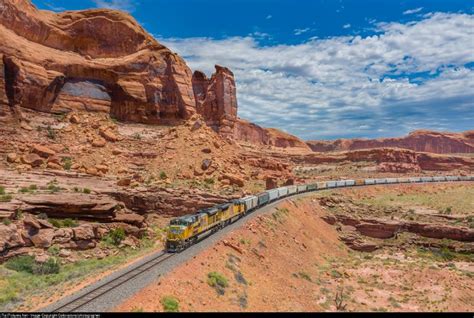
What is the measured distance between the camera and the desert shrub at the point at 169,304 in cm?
1789

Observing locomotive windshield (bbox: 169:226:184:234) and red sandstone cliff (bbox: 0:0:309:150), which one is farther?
red sandstone cliff (bbox: 0:0:309:150)

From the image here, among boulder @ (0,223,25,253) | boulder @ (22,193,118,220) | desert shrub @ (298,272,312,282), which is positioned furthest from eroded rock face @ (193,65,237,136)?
boulder @ (0,223,25,253)

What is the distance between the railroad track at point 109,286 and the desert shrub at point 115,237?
726 cm

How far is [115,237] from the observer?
32.4m

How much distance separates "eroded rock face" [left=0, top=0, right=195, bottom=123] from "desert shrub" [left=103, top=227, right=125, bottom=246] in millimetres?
27356

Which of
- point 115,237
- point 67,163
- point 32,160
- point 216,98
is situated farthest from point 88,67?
point 115,237

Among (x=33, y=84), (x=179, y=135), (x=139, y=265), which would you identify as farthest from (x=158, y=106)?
(x=139, y=265)

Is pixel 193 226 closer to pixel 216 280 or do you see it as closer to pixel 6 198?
pixel 216 280

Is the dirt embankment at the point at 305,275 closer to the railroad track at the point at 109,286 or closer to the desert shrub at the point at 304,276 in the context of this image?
the desert shrub at the point at 304,276

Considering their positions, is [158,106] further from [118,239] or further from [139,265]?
[139,265]

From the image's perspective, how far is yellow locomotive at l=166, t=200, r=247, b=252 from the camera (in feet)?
88.9

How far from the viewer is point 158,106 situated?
64.2 meters

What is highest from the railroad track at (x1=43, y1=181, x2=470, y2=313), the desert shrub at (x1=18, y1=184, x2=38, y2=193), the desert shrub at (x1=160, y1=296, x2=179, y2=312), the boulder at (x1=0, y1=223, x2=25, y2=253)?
the desert shrub at (x1=18, y1=184, x2=38, y2=193)

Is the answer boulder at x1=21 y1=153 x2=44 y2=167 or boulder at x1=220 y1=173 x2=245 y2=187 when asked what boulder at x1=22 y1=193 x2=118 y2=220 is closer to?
boulder at x1=21 y1=153 x2=44 y2=167
